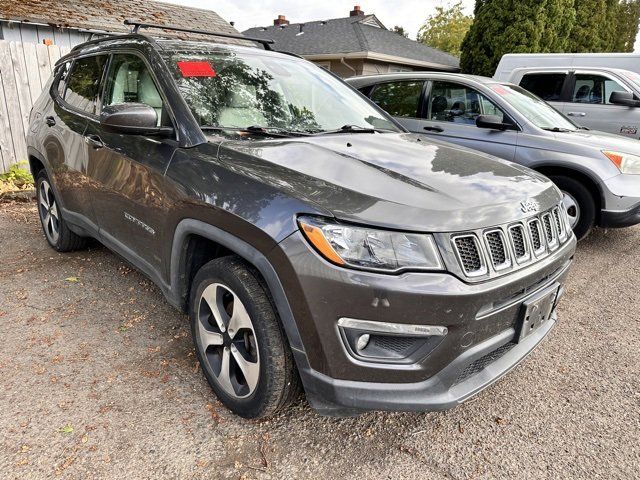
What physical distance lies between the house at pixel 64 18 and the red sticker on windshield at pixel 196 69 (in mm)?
8579

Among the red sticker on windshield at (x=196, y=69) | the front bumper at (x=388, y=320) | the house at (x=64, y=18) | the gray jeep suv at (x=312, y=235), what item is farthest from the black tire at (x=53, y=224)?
the house at (x=64, y=18)

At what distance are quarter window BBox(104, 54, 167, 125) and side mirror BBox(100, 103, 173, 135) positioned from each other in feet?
0.52

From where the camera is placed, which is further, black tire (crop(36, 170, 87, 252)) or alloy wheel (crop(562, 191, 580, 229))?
alloy wheel (crop(562, 191, 580, 229))

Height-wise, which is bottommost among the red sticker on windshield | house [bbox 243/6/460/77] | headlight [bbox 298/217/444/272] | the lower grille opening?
the lower grille opening

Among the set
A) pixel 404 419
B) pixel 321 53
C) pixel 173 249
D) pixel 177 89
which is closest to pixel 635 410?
pixel 404 419

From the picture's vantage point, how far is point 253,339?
7.07ft

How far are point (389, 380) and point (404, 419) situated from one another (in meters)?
0.70

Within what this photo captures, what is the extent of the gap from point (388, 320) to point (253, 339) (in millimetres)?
705

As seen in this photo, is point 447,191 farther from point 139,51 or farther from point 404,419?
point 139,51

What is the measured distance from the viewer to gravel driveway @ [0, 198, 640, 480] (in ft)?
6.78

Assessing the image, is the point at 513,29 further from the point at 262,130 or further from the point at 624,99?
the point at 262,130

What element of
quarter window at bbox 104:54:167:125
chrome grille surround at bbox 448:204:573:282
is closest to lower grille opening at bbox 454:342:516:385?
chrome grille surround at bbox 448:204:573:282

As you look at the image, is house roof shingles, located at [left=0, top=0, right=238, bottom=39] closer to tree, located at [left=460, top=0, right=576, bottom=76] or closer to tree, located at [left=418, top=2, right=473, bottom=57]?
tree, located at [left=460, top=0, right=576, bottom=76]

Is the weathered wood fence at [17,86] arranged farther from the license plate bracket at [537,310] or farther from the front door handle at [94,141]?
the license plate bracket at [537,310]
